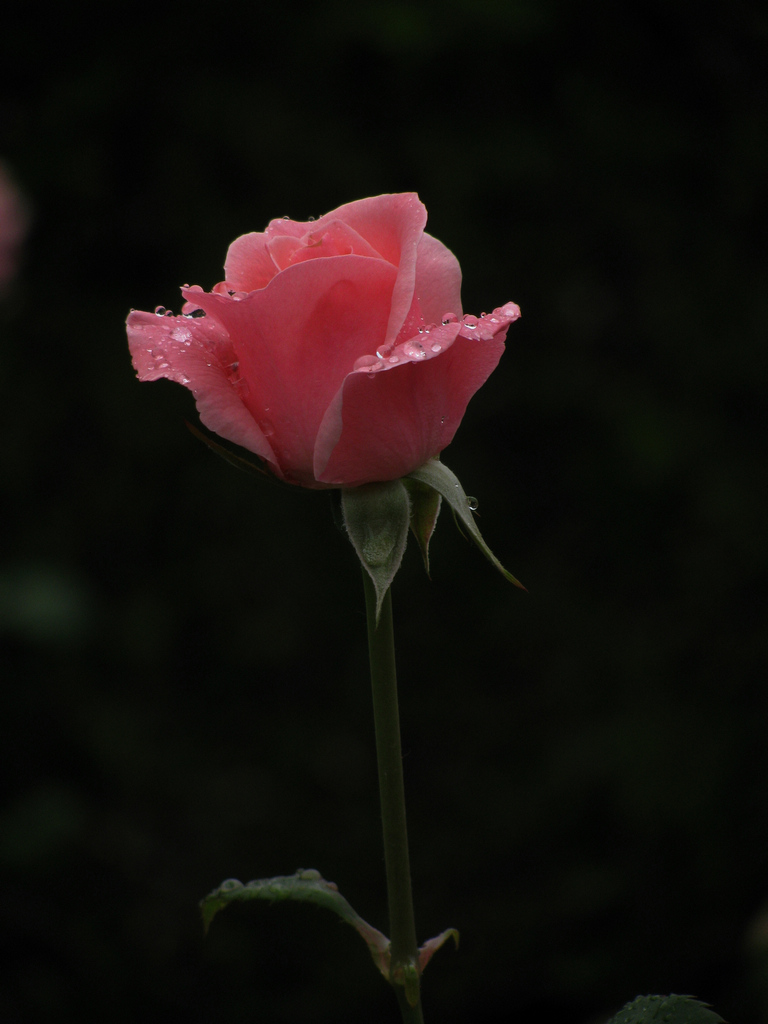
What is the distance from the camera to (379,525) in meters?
0.49

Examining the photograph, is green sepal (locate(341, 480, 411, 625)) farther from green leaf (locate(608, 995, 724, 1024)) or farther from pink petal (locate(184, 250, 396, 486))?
green leaf (locate(608, 995, 724, 1024))

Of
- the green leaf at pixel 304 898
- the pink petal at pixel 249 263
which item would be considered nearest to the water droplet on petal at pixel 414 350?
the pink petal at pixel 249 263

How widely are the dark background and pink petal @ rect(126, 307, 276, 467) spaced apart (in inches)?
52.6

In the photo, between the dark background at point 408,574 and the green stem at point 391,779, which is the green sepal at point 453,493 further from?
the dark background at point 408,574

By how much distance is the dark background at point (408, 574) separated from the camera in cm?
186

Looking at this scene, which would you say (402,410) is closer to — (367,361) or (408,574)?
(367,361)

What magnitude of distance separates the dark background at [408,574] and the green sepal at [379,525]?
1.38 meters

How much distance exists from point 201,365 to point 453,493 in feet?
0.51

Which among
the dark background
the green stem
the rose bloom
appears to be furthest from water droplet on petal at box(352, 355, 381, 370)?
the dark background

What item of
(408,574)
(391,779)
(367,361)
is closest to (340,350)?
(367,361)

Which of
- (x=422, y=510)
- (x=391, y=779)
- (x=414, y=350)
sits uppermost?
(x=414, y=350)

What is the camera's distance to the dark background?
1.86 meters

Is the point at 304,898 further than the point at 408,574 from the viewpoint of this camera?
No

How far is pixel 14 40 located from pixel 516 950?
2.10m
